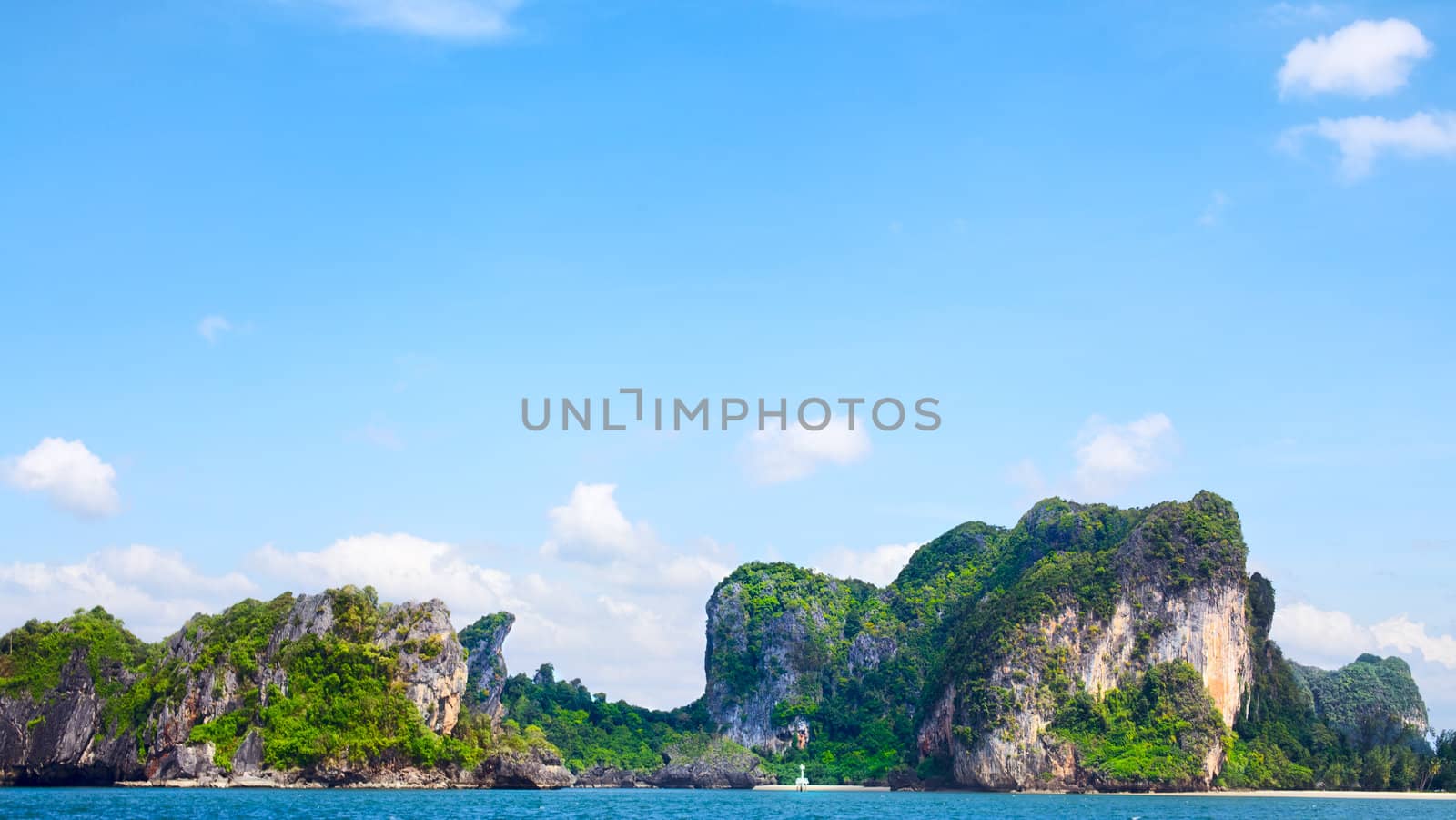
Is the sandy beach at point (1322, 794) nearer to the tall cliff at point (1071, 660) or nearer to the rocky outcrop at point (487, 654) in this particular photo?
the tall cliff at point (1071, 660)

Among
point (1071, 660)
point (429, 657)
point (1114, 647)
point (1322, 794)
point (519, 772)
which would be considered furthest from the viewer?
point (1114, 647)

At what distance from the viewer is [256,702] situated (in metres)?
90.1

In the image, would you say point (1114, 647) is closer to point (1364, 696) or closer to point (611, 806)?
point (1364, 696)

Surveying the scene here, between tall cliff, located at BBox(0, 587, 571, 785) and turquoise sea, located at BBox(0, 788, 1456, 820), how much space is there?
11.3 ft

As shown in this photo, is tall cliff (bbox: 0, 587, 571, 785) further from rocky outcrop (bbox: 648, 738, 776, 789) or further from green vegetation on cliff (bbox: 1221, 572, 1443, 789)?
green vegetation on cliff (bbox: 1221, 572, 1443, 789)

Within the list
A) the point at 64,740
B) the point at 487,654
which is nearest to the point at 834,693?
the point at 487,654

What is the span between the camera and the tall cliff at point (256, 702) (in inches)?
3479

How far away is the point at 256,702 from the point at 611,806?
25914 mm

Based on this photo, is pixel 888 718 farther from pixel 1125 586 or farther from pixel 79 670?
pixel 79 670

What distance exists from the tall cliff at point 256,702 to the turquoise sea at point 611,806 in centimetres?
343

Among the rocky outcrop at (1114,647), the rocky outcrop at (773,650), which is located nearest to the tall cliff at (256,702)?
the rocky outcrop at (1114,647)

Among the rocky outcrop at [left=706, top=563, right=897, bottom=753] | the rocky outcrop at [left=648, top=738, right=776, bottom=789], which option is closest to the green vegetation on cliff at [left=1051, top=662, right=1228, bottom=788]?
the rocky outcrop at [left=648, top=738, right=776, bottom=789]

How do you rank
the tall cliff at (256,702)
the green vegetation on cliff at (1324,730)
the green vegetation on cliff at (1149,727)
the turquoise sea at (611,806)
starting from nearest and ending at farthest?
the turquoise sea at (611,806) < the tall cliff at (256,702) < the green vegetation on cliff at (1149,727) < the green vegetation on cliff at (1324,730)

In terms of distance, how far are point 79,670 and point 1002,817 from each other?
61.1 metres
